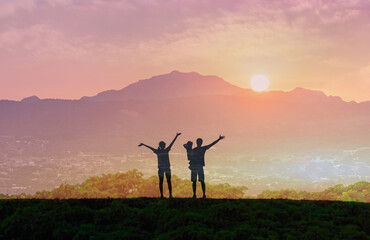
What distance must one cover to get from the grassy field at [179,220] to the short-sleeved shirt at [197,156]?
9.21ft

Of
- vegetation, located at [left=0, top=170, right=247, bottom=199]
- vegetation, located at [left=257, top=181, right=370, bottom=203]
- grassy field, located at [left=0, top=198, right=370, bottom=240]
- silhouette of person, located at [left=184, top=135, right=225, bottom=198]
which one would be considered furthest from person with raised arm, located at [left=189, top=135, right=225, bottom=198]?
vegetation, located at [left=0, top=170, right=247, bottom=199]

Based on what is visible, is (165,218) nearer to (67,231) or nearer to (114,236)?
(114,236)

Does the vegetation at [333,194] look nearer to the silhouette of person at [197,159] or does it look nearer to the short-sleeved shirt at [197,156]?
the silhouette of person at [197,159]

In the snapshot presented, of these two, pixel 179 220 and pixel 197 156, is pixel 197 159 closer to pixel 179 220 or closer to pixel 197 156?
pixel 197 156

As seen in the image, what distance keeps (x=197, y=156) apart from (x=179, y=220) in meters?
5.15

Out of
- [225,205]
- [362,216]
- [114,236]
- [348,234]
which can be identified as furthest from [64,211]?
[362,216]

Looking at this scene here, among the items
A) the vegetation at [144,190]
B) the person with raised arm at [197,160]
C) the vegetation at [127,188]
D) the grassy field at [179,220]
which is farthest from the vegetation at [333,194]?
the grassy field at [179,220]

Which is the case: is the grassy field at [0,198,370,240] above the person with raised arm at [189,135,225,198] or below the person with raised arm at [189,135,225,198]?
below

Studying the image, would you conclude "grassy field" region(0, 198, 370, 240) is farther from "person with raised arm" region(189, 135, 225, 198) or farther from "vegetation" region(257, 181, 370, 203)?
"vegetation" region(257, 181, 370, 203)

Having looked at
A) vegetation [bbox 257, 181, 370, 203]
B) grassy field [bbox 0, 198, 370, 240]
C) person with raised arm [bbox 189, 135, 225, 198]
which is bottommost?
vegetation [bbox 257, 181, 370, 203]

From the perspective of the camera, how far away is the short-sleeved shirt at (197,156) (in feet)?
48.5

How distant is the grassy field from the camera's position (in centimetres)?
930

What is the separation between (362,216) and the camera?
11.0m

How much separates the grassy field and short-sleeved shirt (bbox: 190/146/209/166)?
2808 millimetres
